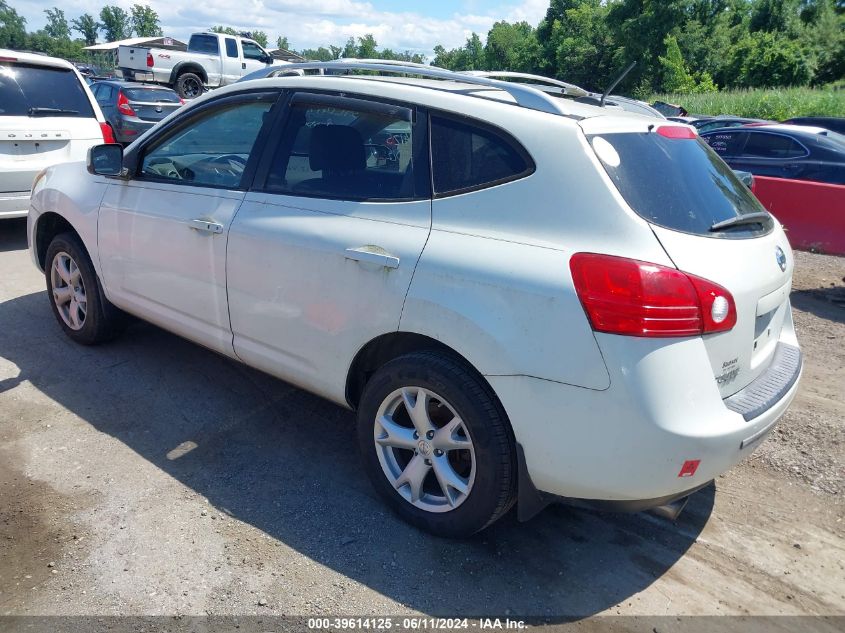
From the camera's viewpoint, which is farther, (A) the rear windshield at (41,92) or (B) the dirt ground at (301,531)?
(A) the rear windshield at (41,92)

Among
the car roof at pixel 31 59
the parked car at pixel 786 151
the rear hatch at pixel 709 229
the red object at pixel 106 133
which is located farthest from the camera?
the parked car at pixel 786 151

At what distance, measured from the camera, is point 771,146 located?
36.3 ft

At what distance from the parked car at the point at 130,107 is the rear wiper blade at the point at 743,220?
1313 cm

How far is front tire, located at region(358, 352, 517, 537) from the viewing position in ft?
9.11

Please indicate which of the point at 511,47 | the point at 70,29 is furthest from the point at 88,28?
the point at 511,47

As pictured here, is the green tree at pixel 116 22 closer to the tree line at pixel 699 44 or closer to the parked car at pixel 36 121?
the tree line at pixel 699 44

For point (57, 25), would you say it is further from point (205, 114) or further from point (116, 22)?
point (205, 114)

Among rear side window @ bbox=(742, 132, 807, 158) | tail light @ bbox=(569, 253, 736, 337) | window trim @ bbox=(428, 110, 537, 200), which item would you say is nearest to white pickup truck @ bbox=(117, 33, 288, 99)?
rear side window @ bbox=(742, 132, 807, 158)

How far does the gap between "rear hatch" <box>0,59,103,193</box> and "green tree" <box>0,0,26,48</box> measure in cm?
8964

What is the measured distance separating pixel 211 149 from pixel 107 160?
2.51 ft

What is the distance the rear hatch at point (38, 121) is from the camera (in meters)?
7.01

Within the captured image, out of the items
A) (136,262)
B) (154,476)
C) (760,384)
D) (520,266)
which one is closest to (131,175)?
Result: (136,262)

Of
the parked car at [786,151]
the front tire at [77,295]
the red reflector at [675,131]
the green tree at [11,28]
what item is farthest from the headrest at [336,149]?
the green tree at [11,28]

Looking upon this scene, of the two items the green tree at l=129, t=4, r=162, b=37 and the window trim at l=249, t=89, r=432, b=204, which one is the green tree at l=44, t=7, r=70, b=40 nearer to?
the green tree at l=129, t=4, r=162, b=37
